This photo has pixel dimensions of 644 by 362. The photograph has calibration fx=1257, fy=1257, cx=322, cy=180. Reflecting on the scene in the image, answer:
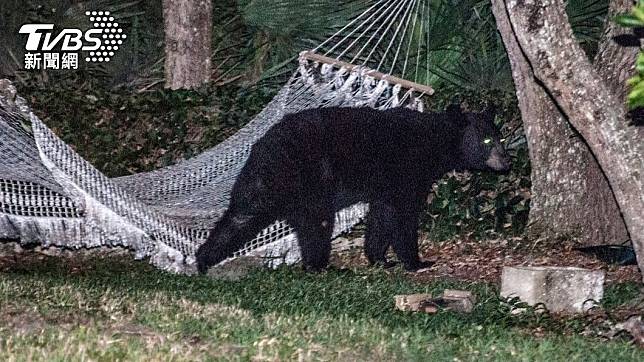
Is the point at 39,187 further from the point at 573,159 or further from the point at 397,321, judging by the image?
the point at 573,159

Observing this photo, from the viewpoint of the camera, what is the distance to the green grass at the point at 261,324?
16.7 feet

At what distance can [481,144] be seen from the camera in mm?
9914

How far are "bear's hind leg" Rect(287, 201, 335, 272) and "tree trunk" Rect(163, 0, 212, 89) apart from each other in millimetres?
3949

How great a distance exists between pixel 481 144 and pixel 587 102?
10.0 feet

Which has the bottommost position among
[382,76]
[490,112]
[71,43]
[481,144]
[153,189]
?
[153,189]

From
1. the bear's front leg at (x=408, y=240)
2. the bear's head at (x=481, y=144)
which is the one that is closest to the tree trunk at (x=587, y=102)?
the bear's front leg at (x=408, y=240)

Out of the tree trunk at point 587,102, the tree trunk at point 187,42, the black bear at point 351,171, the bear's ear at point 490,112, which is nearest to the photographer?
the tree trunk at point 587,102

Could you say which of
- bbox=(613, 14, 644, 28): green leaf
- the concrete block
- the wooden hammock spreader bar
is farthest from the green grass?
the wooden hammock spreader bar

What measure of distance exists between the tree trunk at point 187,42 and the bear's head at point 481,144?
11.7 feet

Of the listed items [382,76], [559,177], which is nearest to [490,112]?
[559,177]

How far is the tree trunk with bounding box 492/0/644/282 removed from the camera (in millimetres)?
6797

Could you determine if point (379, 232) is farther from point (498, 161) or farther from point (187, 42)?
point (187, 42)

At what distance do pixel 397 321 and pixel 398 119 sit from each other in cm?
329

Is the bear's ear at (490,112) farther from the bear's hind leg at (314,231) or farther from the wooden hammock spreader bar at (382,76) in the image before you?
the bear's hind leg at (314,231)
